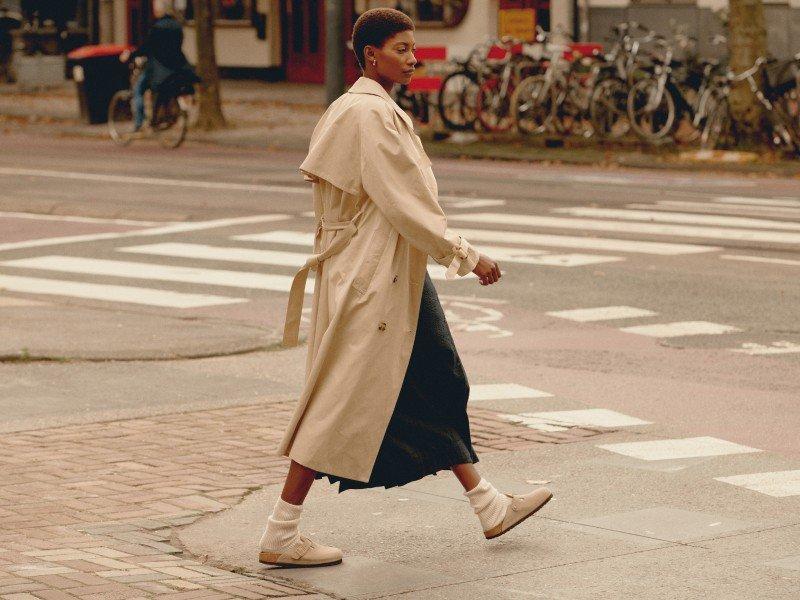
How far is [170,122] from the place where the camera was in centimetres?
2636

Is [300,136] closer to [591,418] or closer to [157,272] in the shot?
[157,272]

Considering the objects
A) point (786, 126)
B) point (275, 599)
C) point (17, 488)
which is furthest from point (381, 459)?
point (786, 126)

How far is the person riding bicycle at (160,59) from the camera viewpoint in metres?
26.1

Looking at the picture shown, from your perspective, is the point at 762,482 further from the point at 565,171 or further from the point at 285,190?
the point at 565,171

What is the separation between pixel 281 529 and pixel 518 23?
24.1 metres

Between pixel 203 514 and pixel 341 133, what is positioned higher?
pixel 341 133

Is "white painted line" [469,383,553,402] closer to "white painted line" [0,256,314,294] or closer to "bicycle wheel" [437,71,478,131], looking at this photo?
"white painted line" [0,256,314,294]

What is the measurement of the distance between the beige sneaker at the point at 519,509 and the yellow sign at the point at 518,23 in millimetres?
23465

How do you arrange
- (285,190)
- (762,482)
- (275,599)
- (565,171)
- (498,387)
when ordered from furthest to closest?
(565,171) < (285,190) < (498,387) < (762,482) < (275,599)

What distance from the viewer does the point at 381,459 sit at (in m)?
5.80

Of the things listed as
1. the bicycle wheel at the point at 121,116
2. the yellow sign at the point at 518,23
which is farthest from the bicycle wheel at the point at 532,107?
the bicycle wheel at the point at 121,116

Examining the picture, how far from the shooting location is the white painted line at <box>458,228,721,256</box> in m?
14.5

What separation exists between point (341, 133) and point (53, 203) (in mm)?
12881

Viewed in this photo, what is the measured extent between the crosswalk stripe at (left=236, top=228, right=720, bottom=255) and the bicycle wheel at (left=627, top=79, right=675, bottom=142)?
9.01 meters
